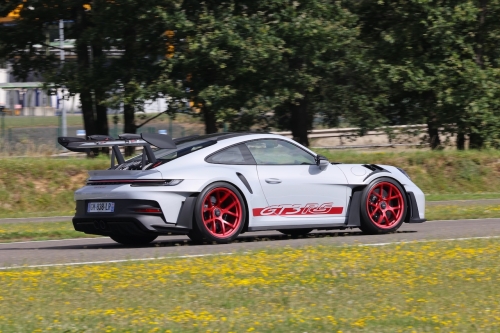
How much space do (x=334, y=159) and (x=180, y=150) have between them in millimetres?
12988

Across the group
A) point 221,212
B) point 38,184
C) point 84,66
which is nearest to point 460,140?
point 84,66

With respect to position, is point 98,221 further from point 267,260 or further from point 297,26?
point 297,26

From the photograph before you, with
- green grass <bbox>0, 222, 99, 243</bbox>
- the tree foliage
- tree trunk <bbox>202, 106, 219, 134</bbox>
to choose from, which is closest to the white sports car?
green grass <bbox>0, 222, 99, 243</bbox>

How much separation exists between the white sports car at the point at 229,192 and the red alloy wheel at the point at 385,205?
0.5 inches

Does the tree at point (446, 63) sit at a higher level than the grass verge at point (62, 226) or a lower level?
higher

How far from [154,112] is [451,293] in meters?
20.3

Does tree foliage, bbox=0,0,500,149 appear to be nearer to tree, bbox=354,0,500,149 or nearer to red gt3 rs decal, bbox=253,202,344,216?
tree, bbox=354,0,500,149

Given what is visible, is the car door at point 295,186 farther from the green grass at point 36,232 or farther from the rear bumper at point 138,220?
the green grass at point 36,232

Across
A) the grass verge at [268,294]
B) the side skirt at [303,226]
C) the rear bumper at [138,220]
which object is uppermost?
the rear bumper at [138,220]

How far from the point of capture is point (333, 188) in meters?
11.7

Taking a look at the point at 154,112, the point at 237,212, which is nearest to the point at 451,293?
the point at 237,212

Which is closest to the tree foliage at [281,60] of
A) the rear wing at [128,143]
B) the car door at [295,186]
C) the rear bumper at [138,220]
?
the car door at [295,186]

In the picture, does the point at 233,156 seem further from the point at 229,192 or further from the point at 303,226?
the point at 303,226

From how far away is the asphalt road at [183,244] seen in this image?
981 centimetres
